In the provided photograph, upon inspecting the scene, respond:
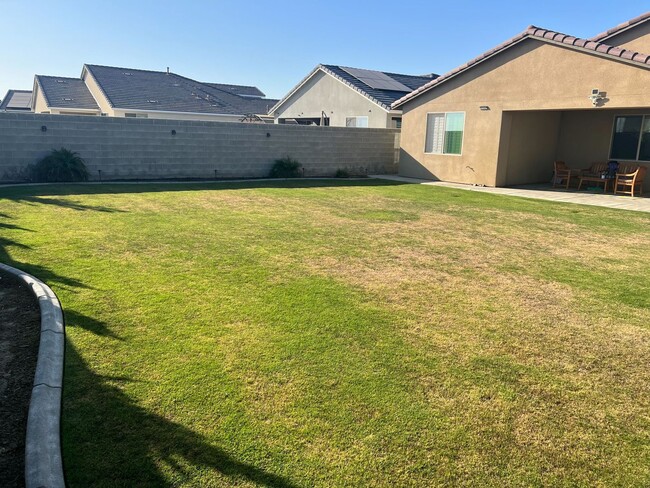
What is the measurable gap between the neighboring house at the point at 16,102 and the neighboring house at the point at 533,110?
35.9 m

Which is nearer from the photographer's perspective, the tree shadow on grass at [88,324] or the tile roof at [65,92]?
the tree shadow on grass at [88,324]

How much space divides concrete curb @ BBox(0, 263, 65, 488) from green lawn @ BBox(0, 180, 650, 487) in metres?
0.08

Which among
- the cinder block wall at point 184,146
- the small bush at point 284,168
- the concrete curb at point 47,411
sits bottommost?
the concrete curb at point 47,411

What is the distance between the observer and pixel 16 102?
4272cm

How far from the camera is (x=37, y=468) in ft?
7.99

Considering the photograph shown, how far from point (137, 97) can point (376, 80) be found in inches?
567

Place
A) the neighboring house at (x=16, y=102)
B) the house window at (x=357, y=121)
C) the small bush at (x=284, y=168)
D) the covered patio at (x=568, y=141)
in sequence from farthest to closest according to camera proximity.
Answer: the neighboring house at (x=16, y=102) → the house window at (x=357, y=121) → the small bush at (x=284, y=168) → the covered patio at (x=568, y=141)

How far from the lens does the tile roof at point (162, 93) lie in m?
28.8

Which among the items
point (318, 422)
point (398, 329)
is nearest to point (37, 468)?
point (318, 422)

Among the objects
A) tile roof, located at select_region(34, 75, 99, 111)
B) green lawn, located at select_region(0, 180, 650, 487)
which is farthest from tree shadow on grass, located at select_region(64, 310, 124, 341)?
tile roof, located at select_region(34, 75, 99, 111)

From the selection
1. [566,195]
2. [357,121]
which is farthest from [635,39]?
[357,121]

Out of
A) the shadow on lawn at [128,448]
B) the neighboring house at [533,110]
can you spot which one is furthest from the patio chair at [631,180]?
the shadow on lawn at [128,448]

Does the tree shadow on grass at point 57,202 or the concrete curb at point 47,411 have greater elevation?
the tree shadow on grass at point 57,202

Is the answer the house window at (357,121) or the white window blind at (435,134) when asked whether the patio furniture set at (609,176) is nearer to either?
the white window blind at (435,134)
